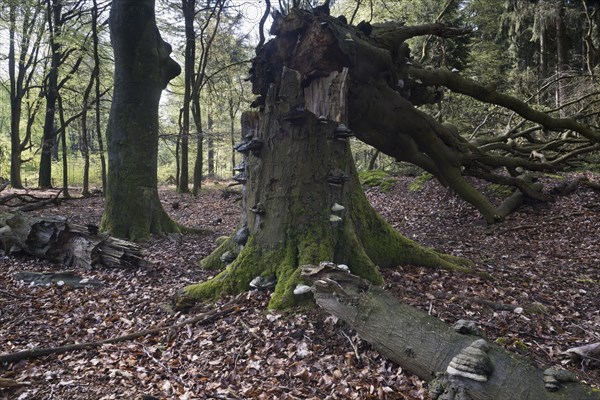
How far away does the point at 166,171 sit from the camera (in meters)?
33.3

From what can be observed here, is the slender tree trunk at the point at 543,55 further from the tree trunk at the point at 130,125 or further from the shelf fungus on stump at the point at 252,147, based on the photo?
the shelf fungus on stump at the point at 252,147

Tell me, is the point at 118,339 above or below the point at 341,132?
below

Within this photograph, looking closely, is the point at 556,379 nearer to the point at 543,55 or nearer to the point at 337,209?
the point at 337,209

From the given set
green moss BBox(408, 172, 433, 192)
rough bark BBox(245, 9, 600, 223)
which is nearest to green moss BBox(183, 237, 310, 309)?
rough bark BBox(245, 9, 600, 223)

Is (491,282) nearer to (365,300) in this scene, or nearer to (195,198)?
(365,300)

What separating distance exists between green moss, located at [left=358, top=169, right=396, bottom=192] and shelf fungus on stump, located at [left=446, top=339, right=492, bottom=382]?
12.4 m

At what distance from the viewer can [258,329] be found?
3.91 meters

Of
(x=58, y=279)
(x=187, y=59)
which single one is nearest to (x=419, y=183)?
(x=58, y=279)

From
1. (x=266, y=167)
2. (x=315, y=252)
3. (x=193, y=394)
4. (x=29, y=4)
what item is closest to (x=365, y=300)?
(x=315, y=252)

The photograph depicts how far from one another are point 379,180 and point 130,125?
10.1m

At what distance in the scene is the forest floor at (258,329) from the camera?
316 centimetres

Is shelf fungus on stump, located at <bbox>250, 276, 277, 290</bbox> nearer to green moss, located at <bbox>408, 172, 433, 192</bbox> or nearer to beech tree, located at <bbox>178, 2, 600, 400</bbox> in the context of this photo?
beech tree, located at <bbox>178, 2, 600, 400</bbox>

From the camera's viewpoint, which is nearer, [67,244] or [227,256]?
[227,256]

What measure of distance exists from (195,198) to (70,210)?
219 inches
